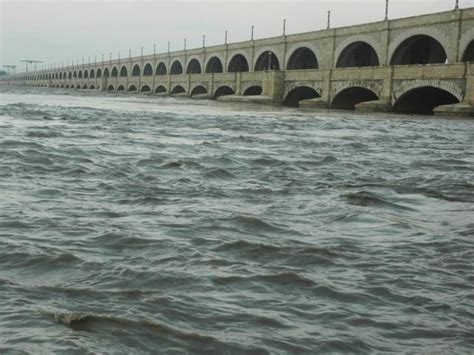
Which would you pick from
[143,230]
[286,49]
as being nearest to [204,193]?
[143,230]

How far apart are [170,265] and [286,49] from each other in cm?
5092

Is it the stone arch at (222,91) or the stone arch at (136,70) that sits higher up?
the stone arch at (136,70)

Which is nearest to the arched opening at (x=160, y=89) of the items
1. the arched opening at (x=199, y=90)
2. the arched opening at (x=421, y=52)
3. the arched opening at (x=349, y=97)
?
A: the arched opening at (x=199, y=90)

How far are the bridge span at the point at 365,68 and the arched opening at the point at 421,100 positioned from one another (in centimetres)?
7

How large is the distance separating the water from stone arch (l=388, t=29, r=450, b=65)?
1204 inches

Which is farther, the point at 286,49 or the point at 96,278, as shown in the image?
the point at 286,49

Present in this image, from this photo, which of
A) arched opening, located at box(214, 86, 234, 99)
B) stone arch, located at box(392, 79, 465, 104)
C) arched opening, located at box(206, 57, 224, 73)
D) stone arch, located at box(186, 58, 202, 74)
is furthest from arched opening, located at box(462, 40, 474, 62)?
stone arch, located at box(186, 58, 202, 74)

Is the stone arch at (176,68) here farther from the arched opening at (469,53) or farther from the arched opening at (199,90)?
the arched opening at (469,53)

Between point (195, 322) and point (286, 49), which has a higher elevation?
point (286, 49)

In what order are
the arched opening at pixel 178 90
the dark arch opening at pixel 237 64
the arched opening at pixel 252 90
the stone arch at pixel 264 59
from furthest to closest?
the arched opening at pixel 178 90 < the dark arch opening at pixel 237 64 < the stone arch at pixel 264 59 < the arched opening at pixel 252 90

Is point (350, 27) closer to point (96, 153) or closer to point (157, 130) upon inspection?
point (157, 130)

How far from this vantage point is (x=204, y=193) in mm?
7102

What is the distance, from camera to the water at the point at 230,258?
10.3ft

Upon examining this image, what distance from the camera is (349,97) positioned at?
44.5 meters
